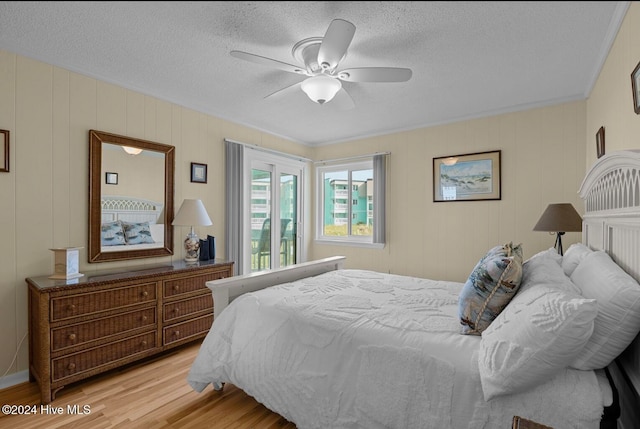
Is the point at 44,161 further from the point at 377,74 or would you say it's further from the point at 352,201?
the point at 352,201

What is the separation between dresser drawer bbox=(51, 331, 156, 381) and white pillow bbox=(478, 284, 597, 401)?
240cm

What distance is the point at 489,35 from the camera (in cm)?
192

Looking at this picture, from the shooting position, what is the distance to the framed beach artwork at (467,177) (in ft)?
11.1

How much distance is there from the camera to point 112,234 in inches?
105

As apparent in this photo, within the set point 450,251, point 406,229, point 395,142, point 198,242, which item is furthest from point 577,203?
point 198,242

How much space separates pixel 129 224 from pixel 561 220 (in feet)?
12.0

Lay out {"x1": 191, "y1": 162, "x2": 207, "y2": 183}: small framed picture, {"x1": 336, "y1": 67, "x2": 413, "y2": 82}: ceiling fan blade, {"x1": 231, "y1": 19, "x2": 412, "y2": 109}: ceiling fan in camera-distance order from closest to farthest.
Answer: {"x1": 231, "y1": 19, "x2": 412, "y2": 109}: ceiling fan
{"x1": 336, "y1": 67, "x2": 413, "y2": 82}: ceiling fan blade
{"x1": 191, "y1": 162, "x2": 207, "y2": 183}: small framed picture

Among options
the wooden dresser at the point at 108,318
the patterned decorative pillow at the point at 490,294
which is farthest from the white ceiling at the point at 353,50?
the wooden dresser at the point at 108,318

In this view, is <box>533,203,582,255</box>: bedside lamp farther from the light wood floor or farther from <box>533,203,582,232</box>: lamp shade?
the light wood floor

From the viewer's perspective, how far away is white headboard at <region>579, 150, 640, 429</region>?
109cm

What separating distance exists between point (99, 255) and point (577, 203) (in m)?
4.34

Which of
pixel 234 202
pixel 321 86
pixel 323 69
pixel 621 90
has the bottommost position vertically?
A: pixel 234 202

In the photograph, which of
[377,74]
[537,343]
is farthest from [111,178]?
[537,343]

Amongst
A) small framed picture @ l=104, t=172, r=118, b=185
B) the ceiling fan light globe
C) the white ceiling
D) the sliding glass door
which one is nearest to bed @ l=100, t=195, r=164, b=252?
small framed picture @ l=104, t=172, r=118, b=185
